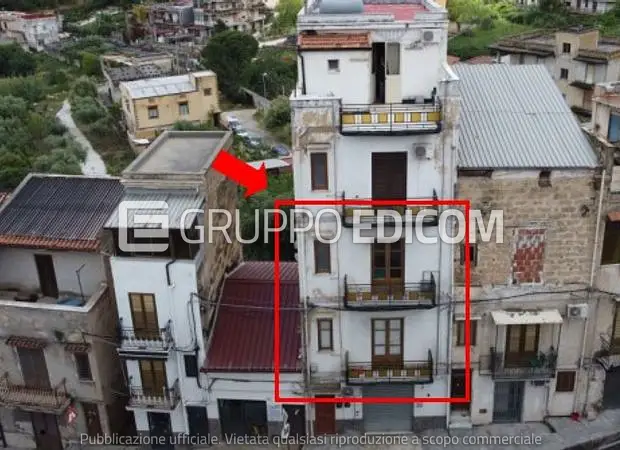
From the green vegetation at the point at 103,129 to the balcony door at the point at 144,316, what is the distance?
4049 cm

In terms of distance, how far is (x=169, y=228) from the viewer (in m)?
24.5

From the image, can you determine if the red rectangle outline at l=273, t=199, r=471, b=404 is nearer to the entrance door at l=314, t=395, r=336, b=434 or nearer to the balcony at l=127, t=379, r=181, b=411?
the entrance door at l=314, t=395, r=336, b=434

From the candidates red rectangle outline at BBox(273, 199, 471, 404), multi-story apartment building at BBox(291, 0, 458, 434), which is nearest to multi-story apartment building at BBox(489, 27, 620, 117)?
multi-story apartment building at BBox(291, 0, 458, 434)

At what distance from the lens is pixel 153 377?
27.0 metres

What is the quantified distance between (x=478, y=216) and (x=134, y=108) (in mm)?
50903

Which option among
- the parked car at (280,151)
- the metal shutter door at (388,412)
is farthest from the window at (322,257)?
the parked car at (280,151)

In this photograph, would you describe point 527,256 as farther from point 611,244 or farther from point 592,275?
point 611,244

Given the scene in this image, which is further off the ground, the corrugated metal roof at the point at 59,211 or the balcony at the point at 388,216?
the balcony at the point at 388,216

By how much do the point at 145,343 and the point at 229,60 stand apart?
222ft

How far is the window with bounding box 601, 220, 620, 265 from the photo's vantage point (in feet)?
83.5

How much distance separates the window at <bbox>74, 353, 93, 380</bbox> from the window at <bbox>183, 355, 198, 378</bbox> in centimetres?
376

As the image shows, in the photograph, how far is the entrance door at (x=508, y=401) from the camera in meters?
27.7

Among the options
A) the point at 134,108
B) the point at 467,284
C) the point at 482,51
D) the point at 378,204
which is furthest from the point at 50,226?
the point at 482,51

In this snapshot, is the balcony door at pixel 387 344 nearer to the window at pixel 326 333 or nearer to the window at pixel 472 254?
the window at pixel 326 333
